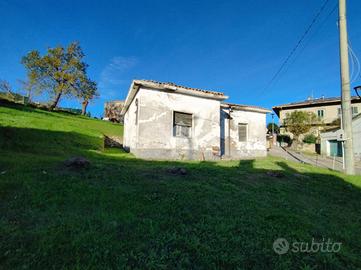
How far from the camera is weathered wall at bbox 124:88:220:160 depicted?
34.9 feet

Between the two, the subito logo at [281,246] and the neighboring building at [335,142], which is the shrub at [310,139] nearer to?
the neighboring building at [335,142]

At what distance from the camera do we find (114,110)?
33125mm

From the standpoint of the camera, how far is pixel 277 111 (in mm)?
35438

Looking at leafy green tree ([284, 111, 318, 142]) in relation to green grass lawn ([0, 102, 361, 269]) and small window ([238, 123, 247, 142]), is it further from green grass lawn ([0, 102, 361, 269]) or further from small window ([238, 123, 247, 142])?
green grass lawn ([0, 102, 361, 269])

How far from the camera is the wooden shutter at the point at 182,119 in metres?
11.5

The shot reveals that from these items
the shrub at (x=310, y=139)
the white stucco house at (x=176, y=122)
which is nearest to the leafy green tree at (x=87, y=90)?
the white stucco house at (x=176, y=122)

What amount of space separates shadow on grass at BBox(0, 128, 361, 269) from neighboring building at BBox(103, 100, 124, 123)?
2734 centimetres

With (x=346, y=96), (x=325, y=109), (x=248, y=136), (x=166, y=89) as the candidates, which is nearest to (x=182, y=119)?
(x=166, y=89)

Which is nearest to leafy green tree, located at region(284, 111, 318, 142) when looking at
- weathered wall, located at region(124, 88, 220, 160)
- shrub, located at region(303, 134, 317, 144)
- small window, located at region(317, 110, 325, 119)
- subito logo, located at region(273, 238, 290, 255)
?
shrub, located at region(303, 134, 317, 144)

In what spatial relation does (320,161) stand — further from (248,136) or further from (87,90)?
(87,90)

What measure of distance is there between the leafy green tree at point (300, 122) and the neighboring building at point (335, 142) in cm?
212

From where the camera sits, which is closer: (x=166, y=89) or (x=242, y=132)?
(x=166, y=89)

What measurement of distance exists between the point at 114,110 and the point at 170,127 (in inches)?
946

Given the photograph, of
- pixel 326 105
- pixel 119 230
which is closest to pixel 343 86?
pixel 119 230
